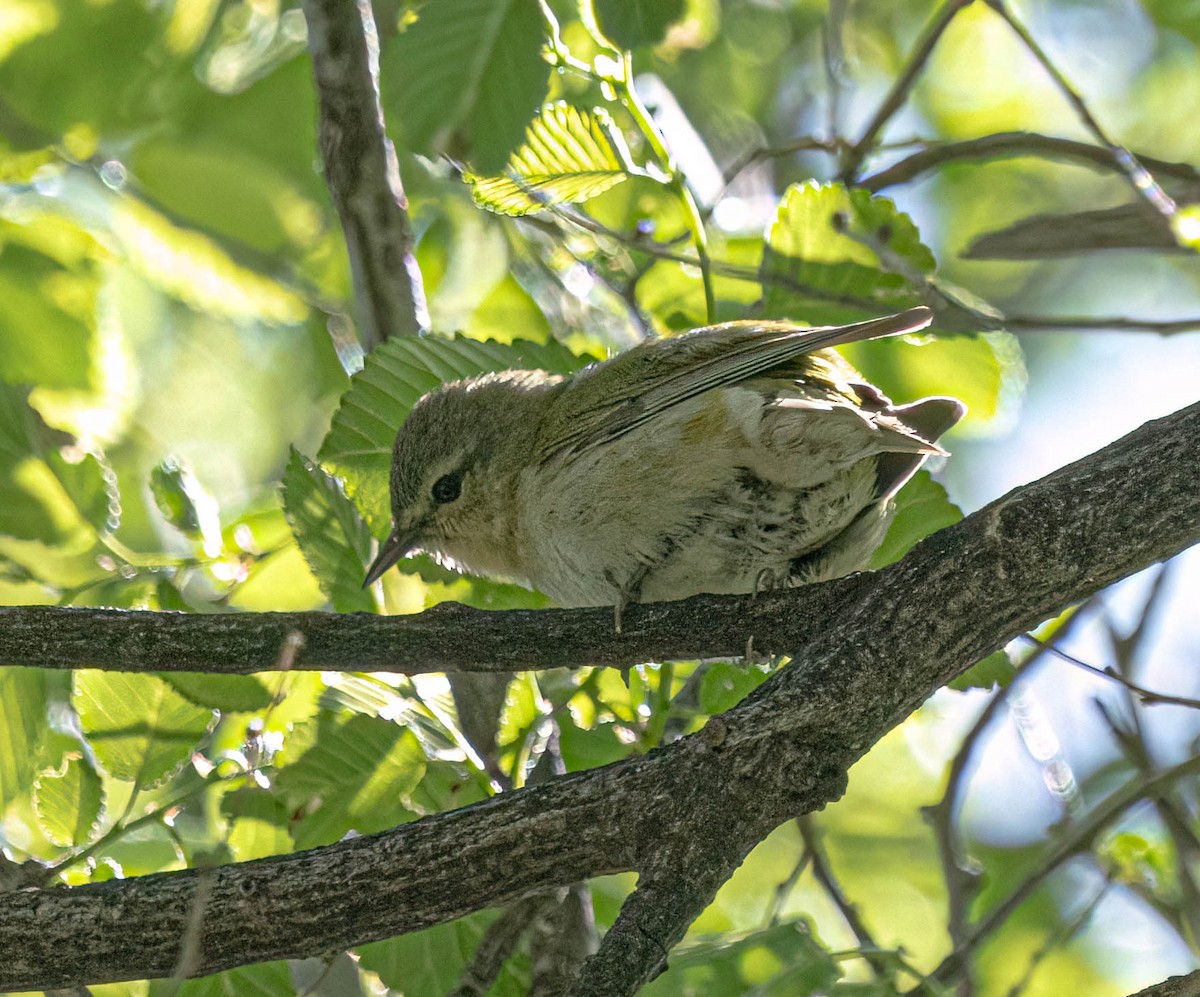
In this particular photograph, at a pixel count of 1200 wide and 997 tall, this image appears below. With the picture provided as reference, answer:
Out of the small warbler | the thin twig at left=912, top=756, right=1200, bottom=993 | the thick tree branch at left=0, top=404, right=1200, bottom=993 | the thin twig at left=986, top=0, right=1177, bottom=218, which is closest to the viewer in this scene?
the thick tree branch at left=0, top=404, right=1200, bottom=993

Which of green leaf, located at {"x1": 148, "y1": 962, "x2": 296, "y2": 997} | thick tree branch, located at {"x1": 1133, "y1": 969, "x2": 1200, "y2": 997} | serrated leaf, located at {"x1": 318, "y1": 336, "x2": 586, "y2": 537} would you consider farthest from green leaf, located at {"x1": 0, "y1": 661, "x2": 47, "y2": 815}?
thick tree branch, located at {"x1": 1133, "y1": 969, "x2": 1200, "y2": 997}

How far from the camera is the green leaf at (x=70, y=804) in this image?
290 cm

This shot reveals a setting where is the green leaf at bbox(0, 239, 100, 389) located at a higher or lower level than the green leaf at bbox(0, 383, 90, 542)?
higher

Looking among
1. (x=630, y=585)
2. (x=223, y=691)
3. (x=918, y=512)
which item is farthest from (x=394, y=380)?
(x=918, y=512)

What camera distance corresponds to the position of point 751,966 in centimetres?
311

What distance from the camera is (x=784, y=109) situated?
7.10 metres

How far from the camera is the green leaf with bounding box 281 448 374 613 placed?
129 inches

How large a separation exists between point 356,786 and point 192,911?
29.8 inches

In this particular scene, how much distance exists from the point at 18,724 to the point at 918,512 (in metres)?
2.39

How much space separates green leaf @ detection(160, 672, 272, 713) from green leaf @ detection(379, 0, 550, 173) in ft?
4.60

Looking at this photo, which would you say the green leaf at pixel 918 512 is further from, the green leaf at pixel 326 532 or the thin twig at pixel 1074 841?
the green leaf at pixel 326 532

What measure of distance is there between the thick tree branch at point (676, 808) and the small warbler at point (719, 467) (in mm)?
491

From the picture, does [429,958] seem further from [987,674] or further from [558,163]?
[558,163]

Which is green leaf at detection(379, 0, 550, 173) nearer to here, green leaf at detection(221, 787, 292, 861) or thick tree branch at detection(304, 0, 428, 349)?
thick tree branch at detection(304, 0, 428, 349)
